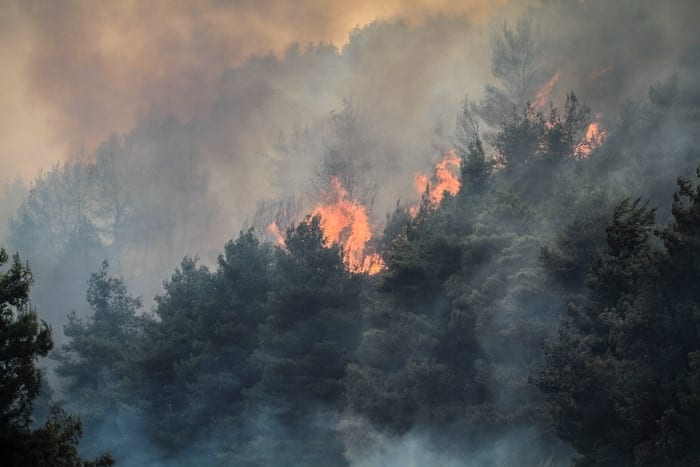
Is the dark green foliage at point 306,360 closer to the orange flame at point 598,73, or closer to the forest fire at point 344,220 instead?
the forest fire at point 344,220

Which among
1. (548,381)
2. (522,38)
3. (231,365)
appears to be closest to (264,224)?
(522,38)

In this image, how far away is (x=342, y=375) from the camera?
1375 inches

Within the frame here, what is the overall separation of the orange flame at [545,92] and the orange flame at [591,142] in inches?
645

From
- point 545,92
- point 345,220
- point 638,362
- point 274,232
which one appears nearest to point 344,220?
point 345,220

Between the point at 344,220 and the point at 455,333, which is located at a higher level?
the point at 344,220

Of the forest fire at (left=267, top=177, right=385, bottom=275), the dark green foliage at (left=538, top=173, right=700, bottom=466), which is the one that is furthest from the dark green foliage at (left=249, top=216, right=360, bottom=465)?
the forest fire at (left=267, top=177, right=385, bottom=275)

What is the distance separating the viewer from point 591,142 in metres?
43.4

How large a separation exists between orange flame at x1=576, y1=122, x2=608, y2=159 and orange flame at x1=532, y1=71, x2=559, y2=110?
16.4 metres

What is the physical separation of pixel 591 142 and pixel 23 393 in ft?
118

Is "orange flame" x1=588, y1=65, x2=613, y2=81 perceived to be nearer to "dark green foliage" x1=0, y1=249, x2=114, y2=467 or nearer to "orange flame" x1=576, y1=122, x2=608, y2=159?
"orange flame" x1=576, y1=122, x2=608, y2=159

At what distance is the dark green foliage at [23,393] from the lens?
13680mm

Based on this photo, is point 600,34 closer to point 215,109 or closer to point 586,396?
point 586,396

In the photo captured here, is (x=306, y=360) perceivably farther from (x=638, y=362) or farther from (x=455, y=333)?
(x=638, y=362)

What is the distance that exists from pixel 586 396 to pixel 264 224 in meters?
85.7
